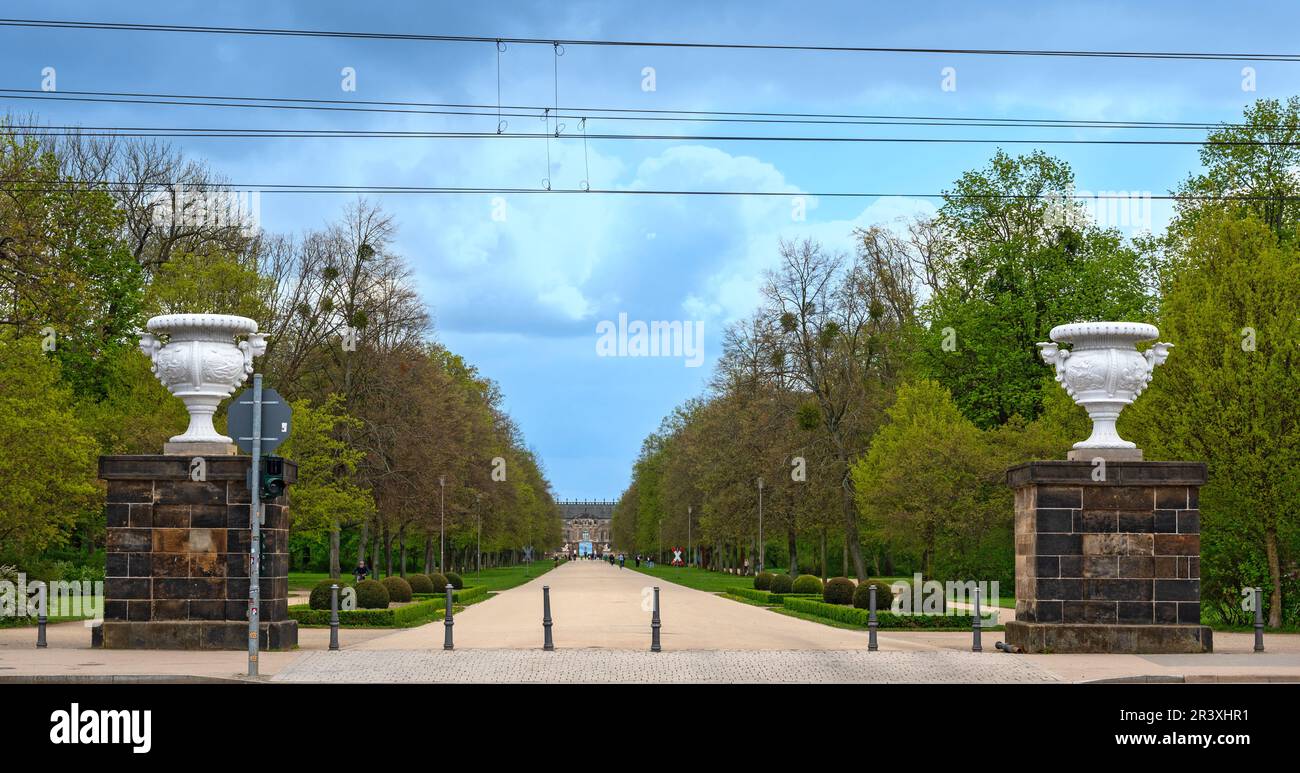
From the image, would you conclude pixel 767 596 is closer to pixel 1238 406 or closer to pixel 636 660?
pixel 1238 406

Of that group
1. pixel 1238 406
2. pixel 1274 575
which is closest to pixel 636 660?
pixel 1238 406

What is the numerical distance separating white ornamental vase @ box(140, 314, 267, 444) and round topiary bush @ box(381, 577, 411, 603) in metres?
18.3

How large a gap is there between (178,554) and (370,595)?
12323 mm

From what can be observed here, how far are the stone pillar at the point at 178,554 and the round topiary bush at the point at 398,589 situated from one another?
1852cm

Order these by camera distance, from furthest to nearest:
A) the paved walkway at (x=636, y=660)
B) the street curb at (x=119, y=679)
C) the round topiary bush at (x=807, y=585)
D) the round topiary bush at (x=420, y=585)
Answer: the round topiary bush at (x=807, y=585), the round topiary bush at (x=420, y=585), the paved walkway at (x=636, y=660), the street curb at (x=119, y=679)

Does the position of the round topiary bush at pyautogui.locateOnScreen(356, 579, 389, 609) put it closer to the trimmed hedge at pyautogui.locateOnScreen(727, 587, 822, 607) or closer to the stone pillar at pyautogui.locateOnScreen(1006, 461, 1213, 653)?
the trimmed hedge at pyautogui.locateOnScreen(727, 587, 822, 607)

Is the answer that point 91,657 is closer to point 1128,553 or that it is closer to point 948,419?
point 1128,553

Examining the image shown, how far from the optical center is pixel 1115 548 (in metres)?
22.1

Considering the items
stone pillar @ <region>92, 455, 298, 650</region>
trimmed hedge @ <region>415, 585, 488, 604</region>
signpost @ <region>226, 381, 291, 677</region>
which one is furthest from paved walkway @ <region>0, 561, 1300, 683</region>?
trimmed hedge @ <region>415, 585, 488, 604</region>

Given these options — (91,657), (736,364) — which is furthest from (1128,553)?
(736,364)

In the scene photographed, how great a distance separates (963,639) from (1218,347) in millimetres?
9702

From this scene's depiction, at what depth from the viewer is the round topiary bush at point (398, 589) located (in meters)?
40.4

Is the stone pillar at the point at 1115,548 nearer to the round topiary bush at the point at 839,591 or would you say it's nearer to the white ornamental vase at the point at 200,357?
the white ornamental vase at the point at 200,357

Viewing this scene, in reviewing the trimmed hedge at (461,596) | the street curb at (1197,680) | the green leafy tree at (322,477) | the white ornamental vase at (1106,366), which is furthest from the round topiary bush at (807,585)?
the street curb at (1197,680)
